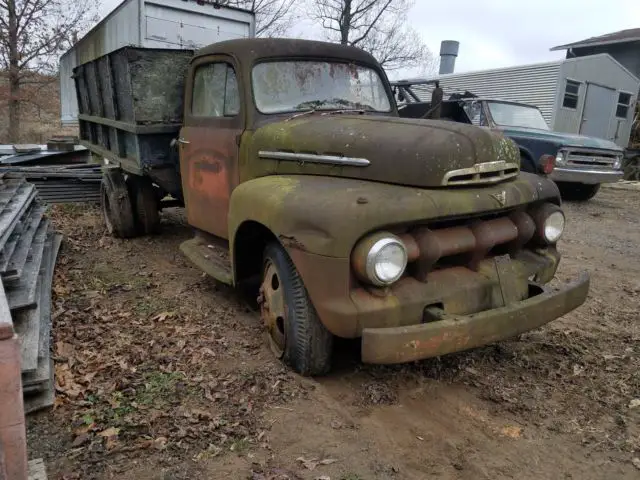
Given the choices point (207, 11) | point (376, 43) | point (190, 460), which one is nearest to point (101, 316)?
point (190, 460)

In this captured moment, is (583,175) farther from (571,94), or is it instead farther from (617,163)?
(571,94)

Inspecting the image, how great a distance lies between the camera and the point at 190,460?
8.17ft

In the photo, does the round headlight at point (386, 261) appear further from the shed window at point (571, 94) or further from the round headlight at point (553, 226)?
the shed window at point (571, 94)

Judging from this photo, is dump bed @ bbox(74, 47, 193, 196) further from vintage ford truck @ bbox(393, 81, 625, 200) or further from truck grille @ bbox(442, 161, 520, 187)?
vintage ford truck @ bbox(393, 81, 625, 200)

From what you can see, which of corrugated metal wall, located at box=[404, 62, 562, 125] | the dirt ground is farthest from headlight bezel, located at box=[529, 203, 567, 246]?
corrugated metal wall, located at box=[404, 62, 562, 125]

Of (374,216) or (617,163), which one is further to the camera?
(617,163)

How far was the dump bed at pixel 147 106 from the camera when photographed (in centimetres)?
519

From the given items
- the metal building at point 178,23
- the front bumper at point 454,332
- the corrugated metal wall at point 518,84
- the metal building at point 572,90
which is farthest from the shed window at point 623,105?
the front bumper at point 454,332

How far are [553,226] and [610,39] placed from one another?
20.8 metres

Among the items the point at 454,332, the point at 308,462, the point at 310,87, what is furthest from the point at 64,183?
the point at 454,332

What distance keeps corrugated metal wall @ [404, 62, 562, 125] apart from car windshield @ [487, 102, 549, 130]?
2883mm

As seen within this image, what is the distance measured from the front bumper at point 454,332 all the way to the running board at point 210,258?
158 cm

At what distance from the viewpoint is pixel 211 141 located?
443 cm

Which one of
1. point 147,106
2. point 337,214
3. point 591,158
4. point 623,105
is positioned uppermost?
point 623,105
